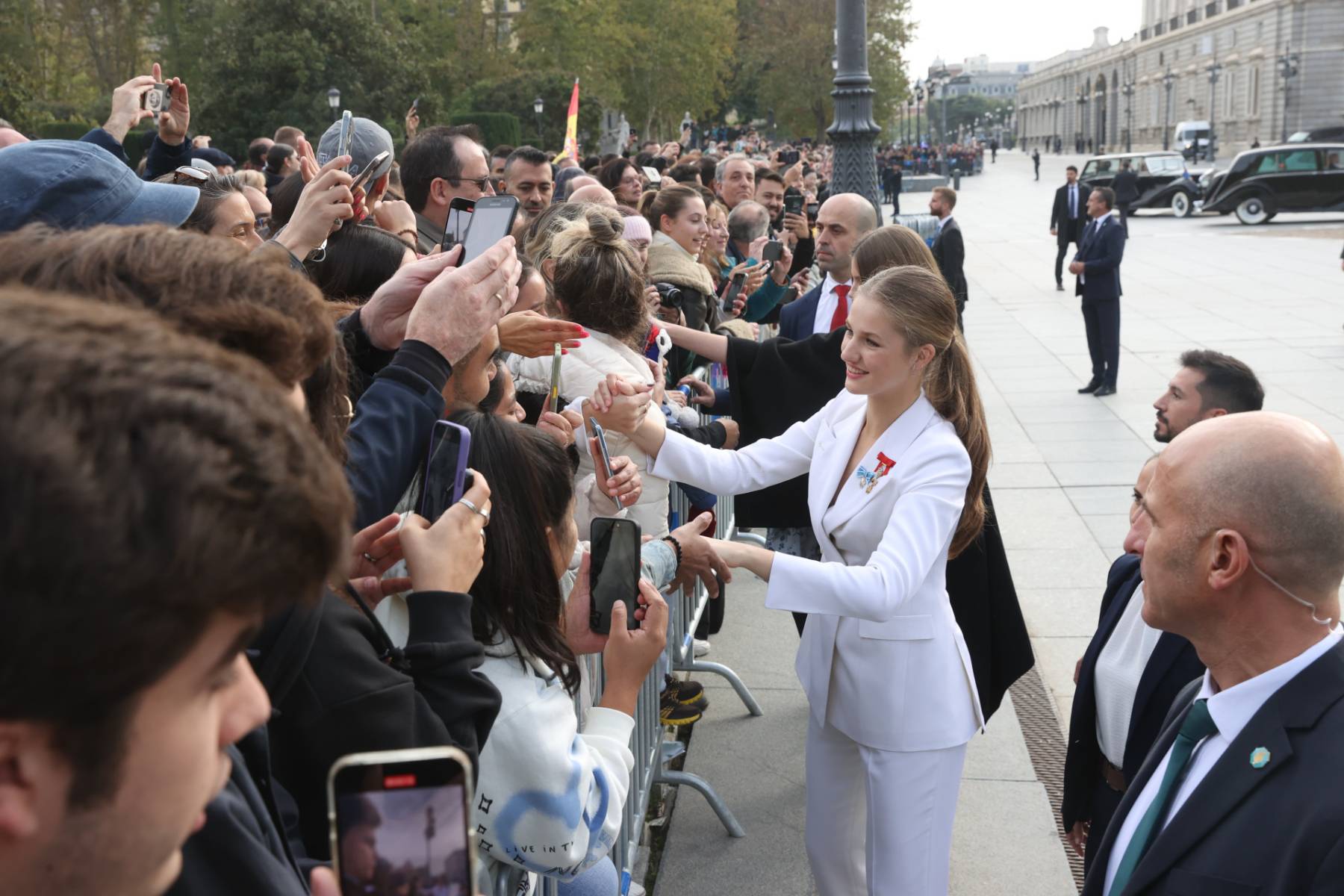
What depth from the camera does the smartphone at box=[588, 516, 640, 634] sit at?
257cm

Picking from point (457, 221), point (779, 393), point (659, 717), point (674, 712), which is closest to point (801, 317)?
point (779, 393)

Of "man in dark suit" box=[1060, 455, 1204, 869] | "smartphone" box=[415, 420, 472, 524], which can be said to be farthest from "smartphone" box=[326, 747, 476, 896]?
"man in dark suit" box=[1060, 455, 1204, 869]

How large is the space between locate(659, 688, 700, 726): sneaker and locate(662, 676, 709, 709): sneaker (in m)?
0.02

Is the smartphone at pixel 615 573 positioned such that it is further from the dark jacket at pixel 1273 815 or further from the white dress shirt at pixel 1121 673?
the white dress shirt at pixel 1121 673

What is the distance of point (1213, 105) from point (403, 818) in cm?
9131

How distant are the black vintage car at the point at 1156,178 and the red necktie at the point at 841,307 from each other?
3081cm

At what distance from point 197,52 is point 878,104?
28429 mm

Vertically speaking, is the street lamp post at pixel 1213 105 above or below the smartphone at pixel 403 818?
above

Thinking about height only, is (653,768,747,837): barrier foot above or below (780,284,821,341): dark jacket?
below

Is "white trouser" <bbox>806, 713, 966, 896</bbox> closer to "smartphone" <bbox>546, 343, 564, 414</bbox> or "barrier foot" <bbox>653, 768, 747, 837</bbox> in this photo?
"barrier foot" <bbox>653, 768, 747, 837</bbox>

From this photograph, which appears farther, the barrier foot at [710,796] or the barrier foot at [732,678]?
the barrier foot at [732,678]

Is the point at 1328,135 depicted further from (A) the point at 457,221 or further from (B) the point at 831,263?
(A) the point at 457,221

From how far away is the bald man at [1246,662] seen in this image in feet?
6.68

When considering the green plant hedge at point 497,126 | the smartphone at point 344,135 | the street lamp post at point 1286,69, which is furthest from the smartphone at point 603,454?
the street lamp post at point 1286,69
